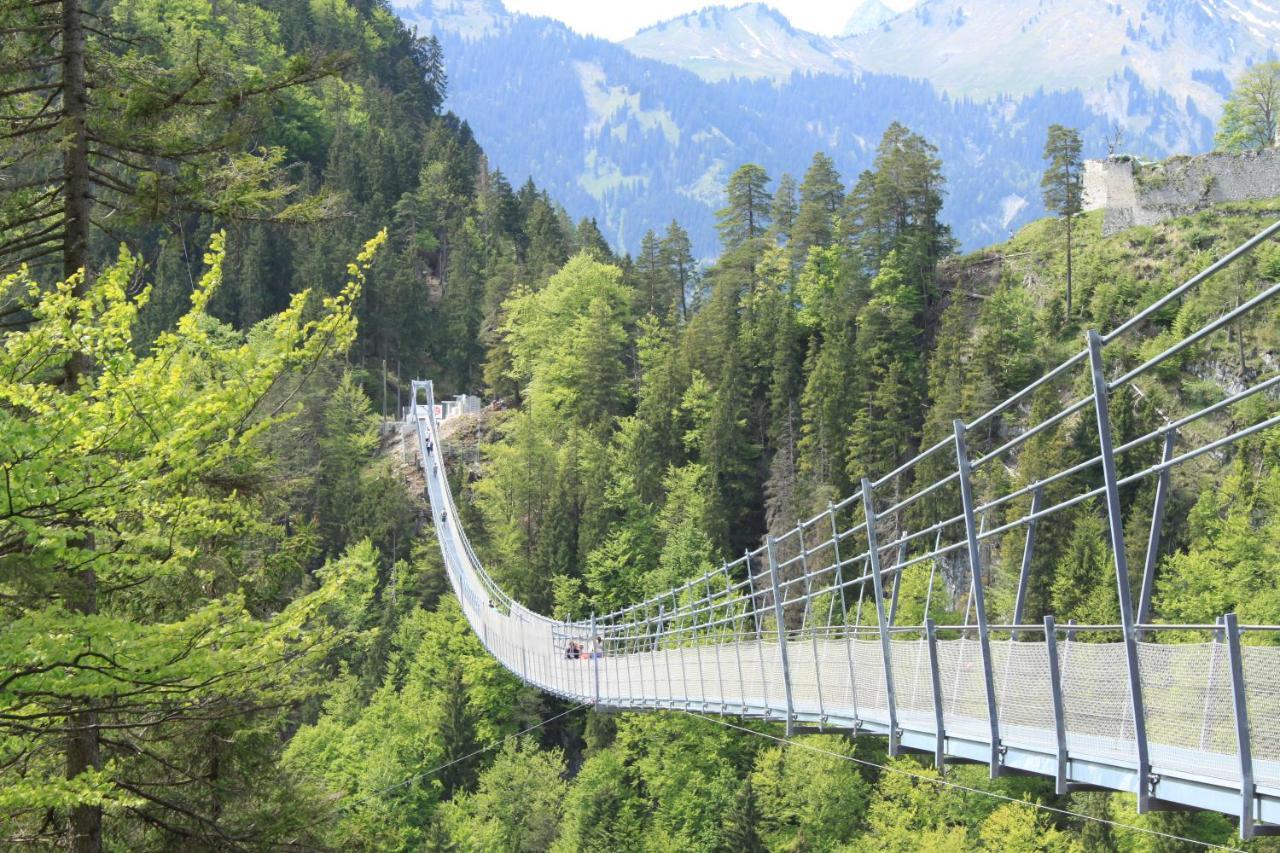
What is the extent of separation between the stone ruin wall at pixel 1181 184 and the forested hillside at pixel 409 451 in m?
1.24

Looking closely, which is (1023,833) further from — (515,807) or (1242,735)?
(1242,735)

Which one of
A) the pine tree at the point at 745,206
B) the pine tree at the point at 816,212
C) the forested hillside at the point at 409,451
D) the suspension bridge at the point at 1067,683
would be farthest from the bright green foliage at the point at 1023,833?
the pine tree at the point at 745,206

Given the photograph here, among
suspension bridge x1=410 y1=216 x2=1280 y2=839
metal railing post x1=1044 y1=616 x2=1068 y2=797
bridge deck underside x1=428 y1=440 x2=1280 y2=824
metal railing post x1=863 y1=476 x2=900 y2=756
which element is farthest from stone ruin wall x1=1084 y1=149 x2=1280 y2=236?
metal railing post x1=1044 y1=616 x2=1068 y2=797

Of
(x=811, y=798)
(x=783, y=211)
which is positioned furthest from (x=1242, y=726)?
(x=783, y=211)

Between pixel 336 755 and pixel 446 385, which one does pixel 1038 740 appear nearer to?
pixel 336 755

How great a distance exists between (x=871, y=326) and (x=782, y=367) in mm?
3465

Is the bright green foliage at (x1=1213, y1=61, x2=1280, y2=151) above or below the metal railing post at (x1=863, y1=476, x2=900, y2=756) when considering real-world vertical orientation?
above

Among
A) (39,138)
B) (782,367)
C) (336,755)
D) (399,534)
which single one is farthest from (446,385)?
(39,138)

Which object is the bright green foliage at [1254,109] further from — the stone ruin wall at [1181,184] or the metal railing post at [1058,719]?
the metal railing post at [1058,719]

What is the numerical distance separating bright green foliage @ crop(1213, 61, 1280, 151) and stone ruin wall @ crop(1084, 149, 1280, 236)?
12795 millimetres

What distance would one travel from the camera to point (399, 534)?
166ft

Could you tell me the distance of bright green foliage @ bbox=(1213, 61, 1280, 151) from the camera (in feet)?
193

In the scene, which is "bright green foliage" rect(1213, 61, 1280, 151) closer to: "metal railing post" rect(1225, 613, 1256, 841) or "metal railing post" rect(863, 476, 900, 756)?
"metal railing post" rect(863, 476, 900, 756)

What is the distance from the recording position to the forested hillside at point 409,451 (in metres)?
6.34
